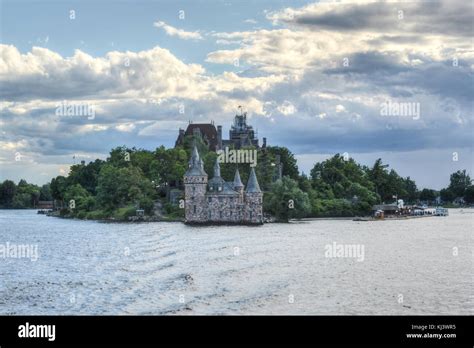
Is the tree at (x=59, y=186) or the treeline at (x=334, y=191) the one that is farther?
the tree at (x=59, y=186)

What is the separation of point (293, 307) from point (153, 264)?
59.9 ft

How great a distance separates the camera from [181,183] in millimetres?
120438

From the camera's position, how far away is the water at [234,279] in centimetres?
3072

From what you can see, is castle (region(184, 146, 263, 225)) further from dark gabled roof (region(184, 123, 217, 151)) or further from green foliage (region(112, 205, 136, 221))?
dark gabled roof (region(184, 123, 217, 151))

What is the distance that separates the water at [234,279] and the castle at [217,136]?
76.1 m

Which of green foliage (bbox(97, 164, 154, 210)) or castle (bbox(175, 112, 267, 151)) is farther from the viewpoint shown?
castle (bbox(175, 112, 267, 151))

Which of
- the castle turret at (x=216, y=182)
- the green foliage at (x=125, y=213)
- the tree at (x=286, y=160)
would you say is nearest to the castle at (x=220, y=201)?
the castle turret at (x=216, y=182)

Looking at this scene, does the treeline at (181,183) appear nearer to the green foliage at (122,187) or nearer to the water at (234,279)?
the green foliage at (122,187)

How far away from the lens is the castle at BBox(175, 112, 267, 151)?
14200 centimetres

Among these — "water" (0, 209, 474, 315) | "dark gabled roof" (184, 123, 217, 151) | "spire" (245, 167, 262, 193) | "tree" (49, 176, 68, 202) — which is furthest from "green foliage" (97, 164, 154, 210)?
"water" (0, 209, 474, 315)

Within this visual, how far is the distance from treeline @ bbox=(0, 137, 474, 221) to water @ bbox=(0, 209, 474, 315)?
46376 millimetres

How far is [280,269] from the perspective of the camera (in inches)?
1737

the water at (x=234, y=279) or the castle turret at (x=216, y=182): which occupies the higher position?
the castle turret at (x=216, y=182)

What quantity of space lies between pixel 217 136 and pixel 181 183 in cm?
2654
